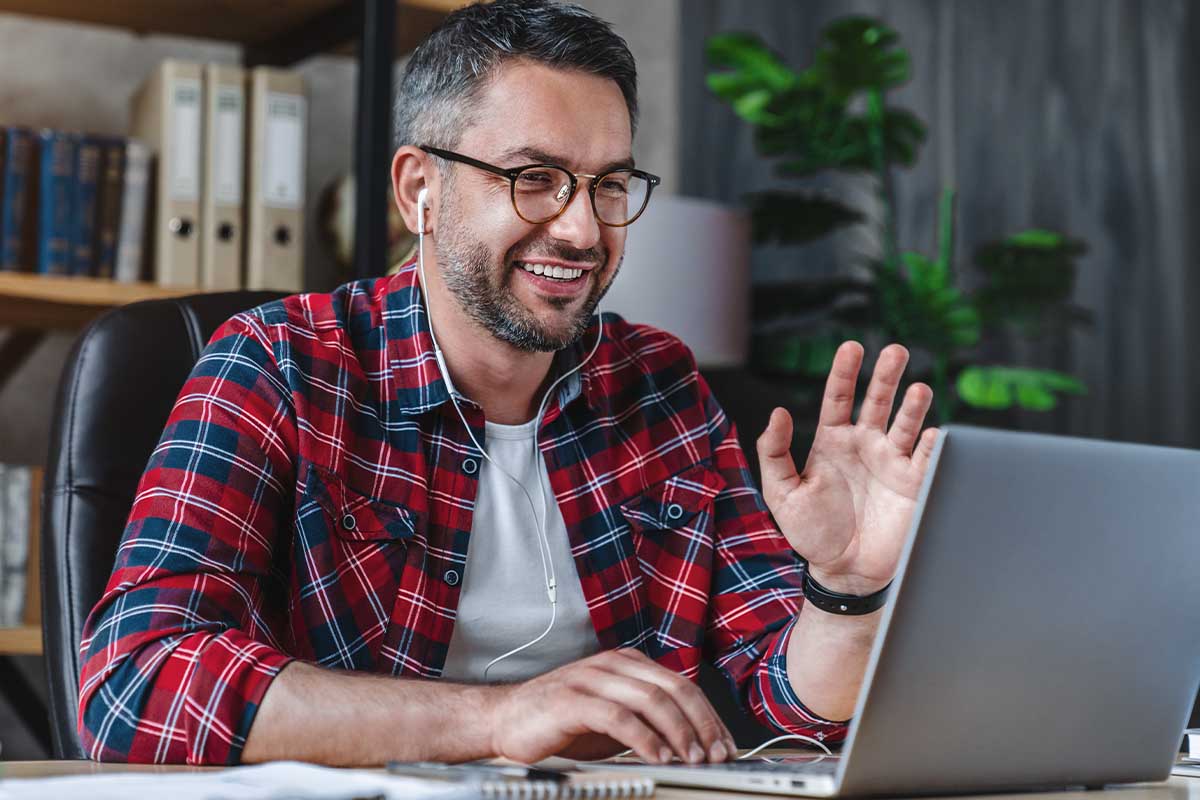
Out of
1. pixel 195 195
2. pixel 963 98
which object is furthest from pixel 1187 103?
pixel 195 195

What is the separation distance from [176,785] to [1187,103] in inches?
111

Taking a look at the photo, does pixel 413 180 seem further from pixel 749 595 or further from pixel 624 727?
pixel 624 727

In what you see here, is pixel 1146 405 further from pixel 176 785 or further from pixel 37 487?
pixel 176 785

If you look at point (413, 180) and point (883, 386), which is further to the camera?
point (413, 180)

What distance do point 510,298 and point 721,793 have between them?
2.08ft

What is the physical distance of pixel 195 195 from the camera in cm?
200

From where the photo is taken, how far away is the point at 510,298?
1.26 meters

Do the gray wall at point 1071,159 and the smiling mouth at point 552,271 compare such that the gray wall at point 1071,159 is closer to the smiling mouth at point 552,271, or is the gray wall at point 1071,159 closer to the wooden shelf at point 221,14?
the wooden shelf at point 221,14

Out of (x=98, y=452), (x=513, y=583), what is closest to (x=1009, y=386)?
(x=513, y=583)

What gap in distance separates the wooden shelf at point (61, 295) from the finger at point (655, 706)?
119 cm

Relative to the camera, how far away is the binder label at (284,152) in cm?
203

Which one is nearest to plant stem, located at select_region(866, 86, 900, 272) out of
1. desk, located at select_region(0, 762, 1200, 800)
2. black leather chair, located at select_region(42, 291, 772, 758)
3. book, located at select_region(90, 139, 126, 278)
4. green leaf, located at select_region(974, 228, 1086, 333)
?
green leaf, located at select_region(974, 228, 1086, 333)

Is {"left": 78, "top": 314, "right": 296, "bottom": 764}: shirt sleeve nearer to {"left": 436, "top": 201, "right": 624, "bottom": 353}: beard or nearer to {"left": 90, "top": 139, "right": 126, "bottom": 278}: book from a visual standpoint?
{"left": 436, "top": 201, "right": 624, "bottom": 353}: beard

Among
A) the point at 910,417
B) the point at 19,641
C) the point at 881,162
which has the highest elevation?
the point at 881,162
